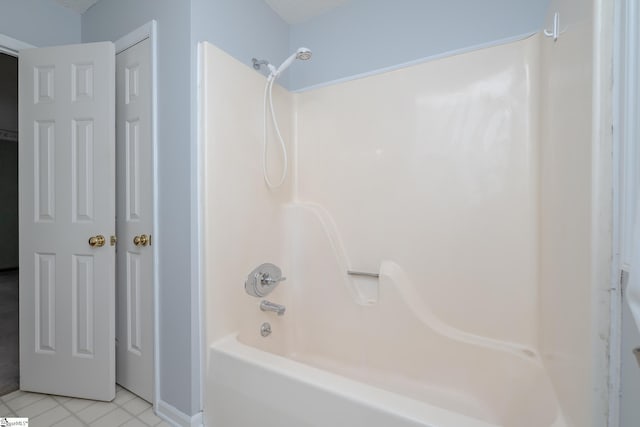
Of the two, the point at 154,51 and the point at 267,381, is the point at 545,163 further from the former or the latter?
the point at 154,51

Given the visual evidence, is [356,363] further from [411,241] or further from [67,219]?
[67,219]

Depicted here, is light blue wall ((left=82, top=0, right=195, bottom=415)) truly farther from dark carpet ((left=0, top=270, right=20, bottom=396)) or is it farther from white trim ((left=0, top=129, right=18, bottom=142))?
white trim ((left=0, top=129, right=18, bottom=142))

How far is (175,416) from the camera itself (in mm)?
1250

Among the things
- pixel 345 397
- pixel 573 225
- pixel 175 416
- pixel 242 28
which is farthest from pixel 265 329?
pixel 242 28

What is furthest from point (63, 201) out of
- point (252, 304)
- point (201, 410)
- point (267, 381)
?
point (267, 381)

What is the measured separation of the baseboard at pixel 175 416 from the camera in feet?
3.96

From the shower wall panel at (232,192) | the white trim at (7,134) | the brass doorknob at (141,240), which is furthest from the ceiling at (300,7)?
the white trim at (7,134)

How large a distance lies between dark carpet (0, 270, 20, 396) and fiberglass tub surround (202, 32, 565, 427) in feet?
4.38

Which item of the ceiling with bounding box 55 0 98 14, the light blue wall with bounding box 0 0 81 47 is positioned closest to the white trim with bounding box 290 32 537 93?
the ceiling with bounding box 55 0 98 14

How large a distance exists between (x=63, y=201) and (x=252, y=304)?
3.83ft

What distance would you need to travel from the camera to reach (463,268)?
1339 mm

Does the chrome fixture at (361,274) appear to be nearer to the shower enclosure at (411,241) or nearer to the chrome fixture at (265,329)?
the shower enclosure at (411,241)

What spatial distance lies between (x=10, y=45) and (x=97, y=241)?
1202mm

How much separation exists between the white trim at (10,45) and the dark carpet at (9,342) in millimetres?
1870
